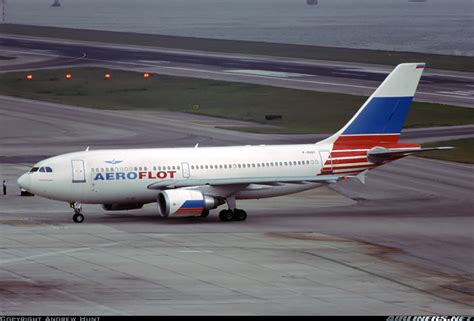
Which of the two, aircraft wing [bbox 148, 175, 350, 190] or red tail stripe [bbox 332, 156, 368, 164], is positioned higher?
red tail stripe [bbox 332, 156, 368, 164]

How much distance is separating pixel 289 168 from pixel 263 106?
57062mm

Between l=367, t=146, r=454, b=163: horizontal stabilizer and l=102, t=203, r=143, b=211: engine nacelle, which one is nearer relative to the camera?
l=102, t=203, r=143, b=211: engine nacelle

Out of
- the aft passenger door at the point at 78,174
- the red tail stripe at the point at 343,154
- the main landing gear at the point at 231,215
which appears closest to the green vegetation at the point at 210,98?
the red tail stripe at the point at 343,154

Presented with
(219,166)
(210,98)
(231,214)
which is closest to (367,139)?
(219,166)

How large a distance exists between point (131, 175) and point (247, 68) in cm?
9673

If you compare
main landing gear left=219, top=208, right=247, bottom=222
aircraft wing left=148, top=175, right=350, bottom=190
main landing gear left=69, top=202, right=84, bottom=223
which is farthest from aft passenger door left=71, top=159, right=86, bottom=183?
main landing gear left=219, top=208, right=247, bottom=222

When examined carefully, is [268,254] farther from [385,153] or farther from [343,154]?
[385,153]

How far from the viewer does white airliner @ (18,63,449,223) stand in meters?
60.4

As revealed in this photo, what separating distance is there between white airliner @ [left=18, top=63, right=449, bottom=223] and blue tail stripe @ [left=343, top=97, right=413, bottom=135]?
0.19ft

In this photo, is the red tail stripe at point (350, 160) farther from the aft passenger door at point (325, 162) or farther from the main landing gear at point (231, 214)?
the main landing gear at point (231, 214)

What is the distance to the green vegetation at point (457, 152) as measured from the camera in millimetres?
85750

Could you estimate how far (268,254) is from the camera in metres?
52.8

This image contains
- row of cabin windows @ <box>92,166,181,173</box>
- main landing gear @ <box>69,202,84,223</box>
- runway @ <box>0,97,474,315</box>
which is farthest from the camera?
main landing gear @ <box>69,202,84,223</box>

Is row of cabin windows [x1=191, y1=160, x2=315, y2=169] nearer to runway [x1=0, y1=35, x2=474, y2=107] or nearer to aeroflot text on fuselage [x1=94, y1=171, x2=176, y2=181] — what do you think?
aeroflot text on fuselage [x1=94, y1=171, x2=176, y2=181]
